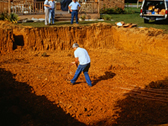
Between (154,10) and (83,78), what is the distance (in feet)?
38.6

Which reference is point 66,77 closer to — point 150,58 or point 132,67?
point 132,67

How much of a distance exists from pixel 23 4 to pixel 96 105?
15416 mm

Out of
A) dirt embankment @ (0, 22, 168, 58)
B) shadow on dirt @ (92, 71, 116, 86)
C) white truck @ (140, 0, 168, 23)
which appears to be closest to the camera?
shadow on dirt @ (92, 71, 116, 86)

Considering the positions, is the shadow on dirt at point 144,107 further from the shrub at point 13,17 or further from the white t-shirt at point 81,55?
the shrub at point 13,17

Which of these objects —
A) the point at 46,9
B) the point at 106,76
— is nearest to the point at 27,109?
the point at 106,76

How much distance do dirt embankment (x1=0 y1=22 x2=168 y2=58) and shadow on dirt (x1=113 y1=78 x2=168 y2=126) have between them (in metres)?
5.96

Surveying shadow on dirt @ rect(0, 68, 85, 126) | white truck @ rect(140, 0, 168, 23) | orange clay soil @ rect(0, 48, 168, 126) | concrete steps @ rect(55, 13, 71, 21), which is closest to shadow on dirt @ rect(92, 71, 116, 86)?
orange clay soil @ rect(0, 48, 168, 126)

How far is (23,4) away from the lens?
2203 cm

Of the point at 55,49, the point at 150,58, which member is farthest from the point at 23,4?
the point at 150,58

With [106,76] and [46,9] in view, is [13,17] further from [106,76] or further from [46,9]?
[106,76]

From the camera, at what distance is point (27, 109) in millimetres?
8852

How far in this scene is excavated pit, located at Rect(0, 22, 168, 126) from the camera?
8477mm

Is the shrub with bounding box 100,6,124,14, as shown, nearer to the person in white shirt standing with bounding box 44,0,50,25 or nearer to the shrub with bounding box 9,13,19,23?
the person in white shirt standing with bounding box 44,0,50,25

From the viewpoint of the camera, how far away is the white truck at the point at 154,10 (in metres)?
20.4
